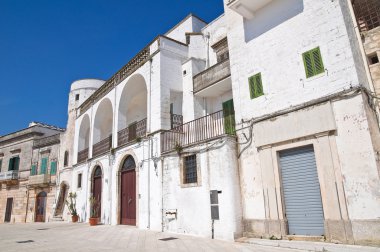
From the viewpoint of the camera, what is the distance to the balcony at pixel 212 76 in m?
11.5

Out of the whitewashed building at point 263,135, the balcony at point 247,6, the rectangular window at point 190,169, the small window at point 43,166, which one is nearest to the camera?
the whitewashed building at point 263,135

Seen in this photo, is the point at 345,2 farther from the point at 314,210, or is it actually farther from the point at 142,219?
the point at 142,219

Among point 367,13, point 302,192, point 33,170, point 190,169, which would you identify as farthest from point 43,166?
point 367,13

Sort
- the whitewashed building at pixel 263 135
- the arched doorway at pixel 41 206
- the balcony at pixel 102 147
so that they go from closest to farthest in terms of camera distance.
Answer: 1. the whitewashed building at pixel 263 135
2. the balcony at pixel 102 147
3. the arched doorway at pixel 41 206

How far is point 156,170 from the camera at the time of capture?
457 inches

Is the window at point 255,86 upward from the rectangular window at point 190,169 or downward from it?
upward

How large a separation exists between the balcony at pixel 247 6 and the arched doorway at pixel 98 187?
12.7 metres

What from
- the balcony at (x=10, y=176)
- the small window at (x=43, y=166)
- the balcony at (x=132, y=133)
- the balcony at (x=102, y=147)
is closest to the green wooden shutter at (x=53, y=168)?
the small window at (x=43, y=166)

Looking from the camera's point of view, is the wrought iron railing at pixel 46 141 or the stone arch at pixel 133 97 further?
the wrought iron railing at pixel 46 141

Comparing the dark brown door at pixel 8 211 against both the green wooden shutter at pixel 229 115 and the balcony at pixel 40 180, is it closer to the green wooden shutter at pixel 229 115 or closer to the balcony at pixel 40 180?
the balcony at pixel 40 180

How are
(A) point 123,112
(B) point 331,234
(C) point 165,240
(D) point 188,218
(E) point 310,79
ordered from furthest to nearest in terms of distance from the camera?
(A) point 123,112 → (D) point 188,218 → (C) point 165,240 → (E) point 310,79 → (B) point 331,234

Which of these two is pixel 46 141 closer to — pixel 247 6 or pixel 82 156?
pixel 82 156

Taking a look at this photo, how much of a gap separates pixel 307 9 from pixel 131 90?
10.5m

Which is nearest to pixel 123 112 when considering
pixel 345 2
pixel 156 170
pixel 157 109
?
pixel 157 109
